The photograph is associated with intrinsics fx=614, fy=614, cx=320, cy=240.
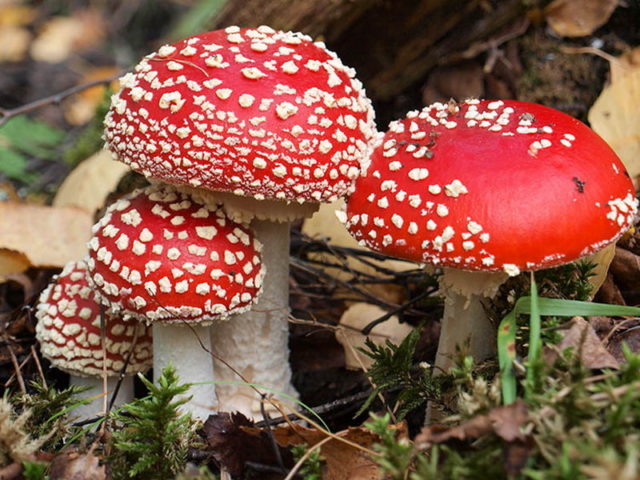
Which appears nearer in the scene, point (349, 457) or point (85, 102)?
point (349, 457)

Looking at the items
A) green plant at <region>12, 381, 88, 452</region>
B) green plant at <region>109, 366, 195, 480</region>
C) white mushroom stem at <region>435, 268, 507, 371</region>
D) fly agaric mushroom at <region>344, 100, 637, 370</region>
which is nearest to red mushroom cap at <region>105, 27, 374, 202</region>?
fly agaric mushroom at <region>344, 100, 637, 370</region>

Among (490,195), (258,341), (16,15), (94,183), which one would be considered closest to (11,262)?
(94,183)

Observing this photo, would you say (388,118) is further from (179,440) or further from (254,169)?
(179,440)

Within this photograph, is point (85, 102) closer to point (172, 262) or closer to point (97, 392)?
point (97, 392)

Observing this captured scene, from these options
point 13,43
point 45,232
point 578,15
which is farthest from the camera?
point 13,43

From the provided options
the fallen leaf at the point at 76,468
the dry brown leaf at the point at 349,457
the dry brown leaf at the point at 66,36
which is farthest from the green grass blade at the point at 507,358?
the dry brown leaf at the point at 66,36

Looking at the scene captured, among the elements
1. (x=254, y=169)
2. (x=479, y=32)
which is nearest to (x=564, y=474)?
(x=254, y=169)

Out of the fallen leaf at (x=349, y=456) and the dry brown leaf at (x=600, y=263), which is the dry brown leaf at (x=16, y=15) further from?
the dry brown leaf at (x=600, y=263)
